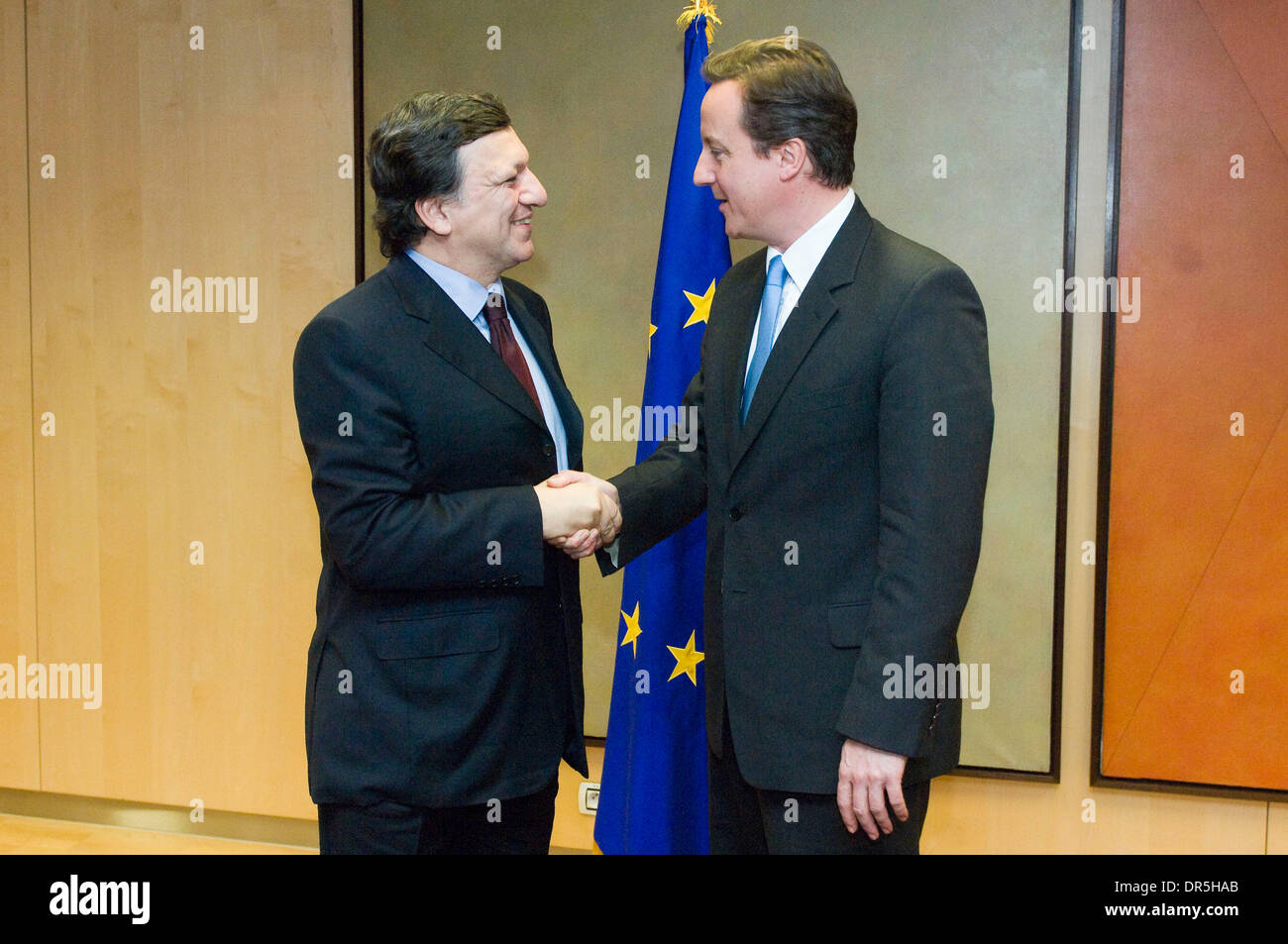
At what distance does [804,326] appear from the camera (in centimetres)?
178

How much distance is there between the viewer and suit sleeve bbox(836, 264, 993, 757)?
1.63m

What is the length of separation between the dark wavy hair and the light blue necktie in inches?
22.6

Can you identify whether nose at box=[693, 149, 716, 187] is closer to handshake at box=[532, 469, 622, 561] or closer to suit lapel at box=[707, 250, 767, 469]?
suit lapel at box=[707, 250, 767, 469]

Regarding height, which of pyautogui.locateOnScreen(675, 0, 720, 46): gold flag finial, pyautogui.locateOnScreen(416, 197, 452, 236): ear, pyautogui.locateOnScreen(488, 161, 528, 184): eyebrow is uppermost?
pyautogui.locateOnScreen(675, 0, 720, 46): gold flag finial

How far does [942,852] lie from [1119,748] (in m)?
0.55

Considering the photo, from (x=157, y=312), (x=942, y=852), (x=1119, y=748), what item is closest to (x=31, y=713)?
(x=157, y=312)

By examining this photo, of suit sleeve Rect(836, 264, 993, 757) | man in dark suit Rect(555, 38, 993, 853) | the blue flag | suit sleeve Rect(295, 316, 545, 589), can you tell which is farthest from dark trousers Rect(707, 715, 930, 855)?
the blue flag

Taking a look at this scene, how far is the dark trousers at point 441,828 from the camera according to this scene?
1.79m

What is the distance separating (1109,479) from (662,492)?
131cm

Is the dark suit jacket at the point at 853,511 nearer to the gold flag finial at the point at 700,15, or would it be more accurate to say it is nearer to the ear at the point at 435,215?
the ear at the point at 435,215

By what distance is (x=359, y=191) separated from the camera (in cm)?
331

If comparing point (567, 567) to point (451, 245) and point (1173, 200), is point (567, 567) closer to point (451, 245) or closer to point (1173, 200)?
point (451, 245)

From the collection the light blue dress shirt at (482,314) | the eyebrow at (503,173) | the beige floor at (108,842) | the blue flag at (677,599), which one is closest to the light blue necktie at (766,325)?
the light blue dress shirt at (482,314)

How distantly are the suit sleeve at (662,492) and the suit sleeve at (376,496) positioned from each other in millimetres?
390
